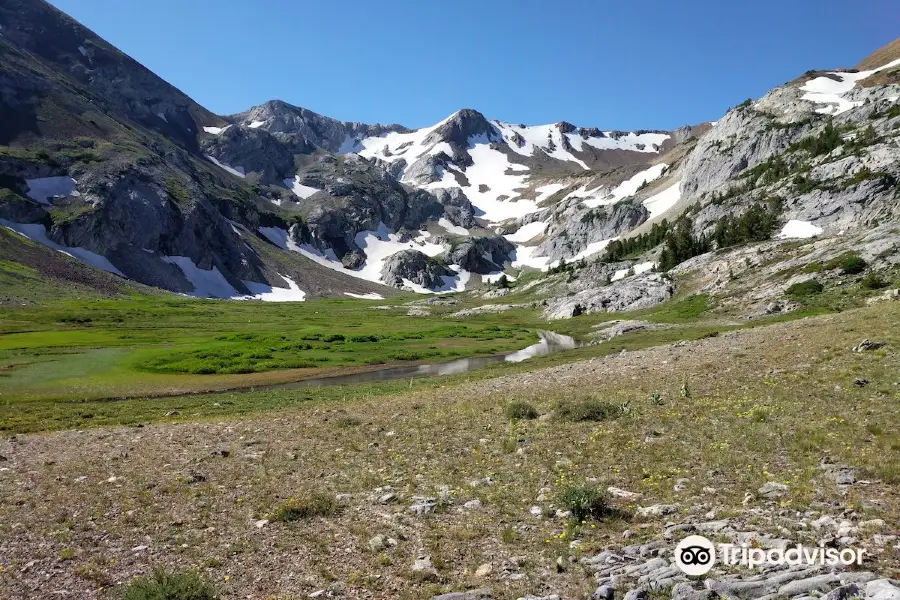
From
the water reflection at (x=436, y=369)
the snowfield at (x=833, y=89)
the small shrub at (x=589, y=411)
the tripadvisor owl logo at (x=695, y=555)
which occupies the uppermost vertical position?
the snowfield at (x=833, y=89)

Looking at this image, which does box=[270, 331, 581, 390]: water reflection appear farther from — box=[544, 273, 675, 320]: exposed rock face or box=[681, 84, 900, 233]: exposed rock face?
box=[681, 84, 900, 233]: exposed rock face

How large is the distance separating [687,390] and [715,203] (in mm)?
138706

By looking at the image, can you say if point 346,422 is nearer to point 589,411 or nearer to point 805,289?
point 589,411

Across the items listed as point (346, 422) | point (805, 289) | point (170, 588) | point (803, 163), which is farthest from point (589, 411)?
point (803, 163)

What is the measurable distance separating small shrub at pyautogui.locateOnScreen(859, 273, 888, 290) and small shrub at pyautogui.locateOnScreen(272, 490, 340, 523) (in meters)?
63.5

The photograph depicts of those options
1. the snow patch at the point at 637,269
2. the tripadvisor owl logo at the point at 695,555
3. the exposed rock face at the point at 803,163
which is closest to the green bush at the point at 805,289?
the exposed rock face at the point at 803,163

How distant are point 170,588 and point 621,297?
9819 cm

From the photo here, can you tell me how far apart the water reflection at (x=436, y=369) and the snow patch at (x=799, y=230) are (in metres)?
54.0

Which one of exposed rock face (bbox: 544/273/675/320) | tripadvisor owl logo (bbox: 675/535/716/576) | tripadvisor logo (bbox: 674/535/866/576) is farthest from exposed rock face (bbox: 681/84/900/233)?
tripadvisor owl logo (bbox: 675/535/716/576)

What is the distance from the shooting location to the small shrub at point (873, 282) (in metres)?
53.4

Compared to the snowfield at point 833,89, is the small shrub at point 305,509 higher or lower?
lower

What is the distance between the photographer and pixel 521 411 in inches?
865

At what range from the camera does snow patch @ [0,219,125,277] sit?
6585 inches

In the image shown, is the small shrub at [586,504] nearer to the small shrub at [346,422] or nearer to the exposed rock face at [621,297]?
the small shrub at [346,422]
